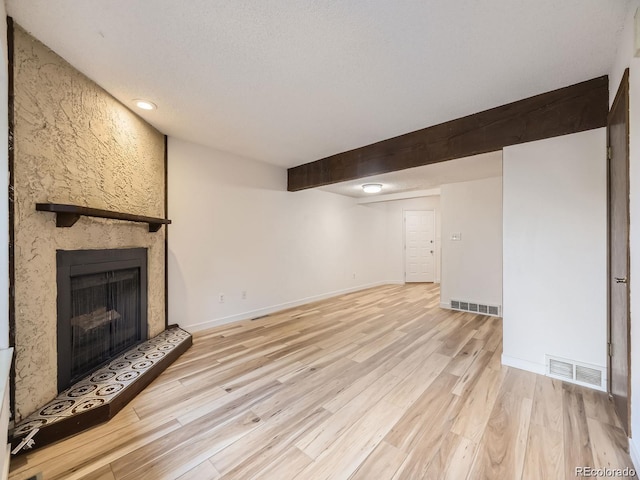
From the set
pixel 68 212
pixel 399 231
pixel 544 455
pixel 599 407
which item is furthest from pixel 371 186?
pixel 68 212

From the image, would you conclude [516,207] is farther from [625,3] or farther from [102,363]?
[102,363]

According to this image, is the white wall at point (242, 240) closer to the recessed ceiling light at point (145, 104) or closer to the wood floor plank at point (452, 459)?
the recessed ceiling light at point (145, 104)

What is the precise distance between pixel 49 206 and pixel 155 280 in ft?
4.81

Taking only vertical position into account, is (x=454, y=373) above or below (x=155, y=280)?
below

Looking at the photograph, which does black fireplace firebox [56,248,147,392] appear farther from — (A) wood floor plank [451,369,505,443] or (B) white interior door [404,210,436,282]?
(B) white interior door [404,210,436,282]

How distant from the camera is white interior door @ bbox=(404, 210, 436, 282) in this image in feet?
23.3

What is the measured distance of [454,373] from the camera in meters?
2.30

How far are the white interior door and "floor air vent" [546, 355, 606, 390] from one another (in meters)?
4.83

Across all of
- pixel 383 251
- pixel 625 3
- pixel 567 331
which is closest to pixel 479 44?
pixel 625 3

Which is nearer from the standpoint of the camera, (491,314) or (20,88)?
(20,88)

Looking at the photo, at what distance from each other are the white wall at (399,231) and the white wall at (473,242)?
2.38 m

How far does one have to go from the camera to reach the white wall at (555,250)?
2.06 metres

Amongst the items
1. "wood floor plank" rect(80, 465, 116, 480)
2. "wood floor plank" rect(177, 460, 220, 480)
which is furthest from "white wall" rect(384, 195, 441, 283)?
"wood floor plank" rect(80, 465, 116, 480)

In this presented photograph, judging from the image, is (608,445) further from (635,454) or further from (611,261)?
(611,261)
